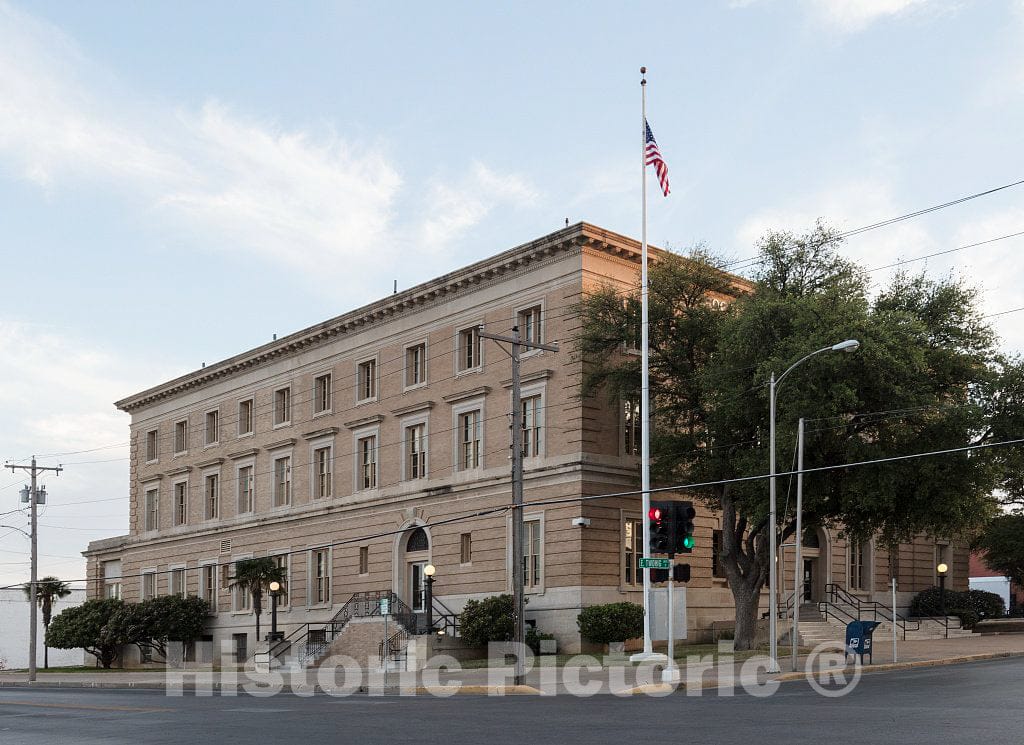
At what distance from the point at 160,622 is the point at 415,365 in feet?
67.8

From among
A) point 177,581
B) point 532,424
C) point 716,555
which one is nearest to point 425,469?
point 532,424

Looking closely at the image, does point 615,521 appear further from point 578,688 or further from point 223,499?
point 223,499

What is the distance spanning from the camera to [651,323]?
39938 millimetres

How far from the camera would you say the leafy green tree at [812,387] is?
34.5 metres

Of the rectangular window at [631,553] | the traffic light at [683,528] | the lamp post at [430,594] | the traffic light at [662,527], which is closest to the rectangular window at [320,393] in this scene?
the lamp post at [430,594]

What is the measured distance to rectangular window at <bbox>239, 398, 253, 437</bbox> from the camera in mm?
60531

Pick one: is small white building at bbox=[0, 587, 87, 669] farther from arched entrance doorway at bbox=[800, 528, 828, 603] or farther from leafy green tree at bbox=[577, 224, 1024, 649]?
leafy green tree at bbox=[577, 224, 1024, 649]

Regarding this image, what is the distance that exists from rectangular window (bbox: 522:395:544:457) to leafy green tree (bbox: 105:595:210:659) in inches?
976

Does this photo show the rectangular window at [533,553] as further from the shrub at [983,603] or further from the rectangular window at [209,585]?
the shrub at [983,603]

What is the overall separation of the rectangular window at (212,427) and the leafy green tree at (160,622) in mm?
8320

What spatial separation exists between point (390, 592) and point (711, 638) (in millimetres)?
12848

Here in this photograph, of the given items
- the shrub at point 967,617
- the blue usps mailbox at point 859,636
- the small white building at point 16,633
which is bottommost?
the small white building at point 16,633

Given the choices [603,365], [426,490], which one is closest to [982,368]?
[603,365]

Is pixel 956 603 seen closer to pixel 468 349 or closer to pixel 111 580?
pixel 468 349
